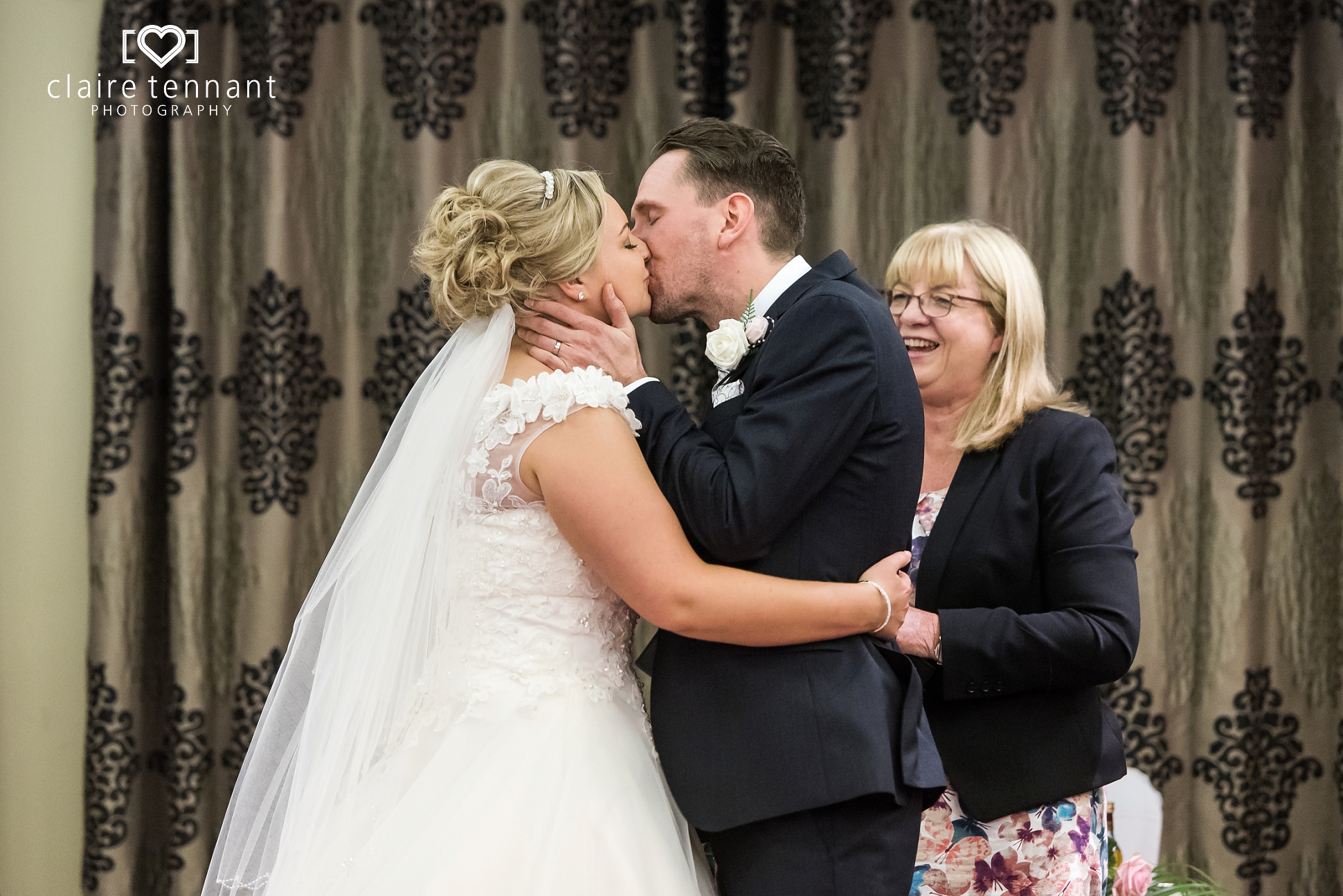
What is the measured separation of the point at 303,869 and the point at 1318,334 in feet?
11.0

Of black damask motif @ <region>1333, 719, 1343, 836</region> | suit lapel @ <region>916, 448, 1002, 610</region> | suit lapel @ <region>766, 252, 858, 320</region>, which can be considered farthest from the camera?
black damask motif @ <region>1333, 719, 1343, 836</region>

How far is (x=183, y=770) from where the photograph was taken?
11.2ft

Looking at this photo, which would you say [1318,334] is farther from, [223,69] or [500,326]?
[223,69]

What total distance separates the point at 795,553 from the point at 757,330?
1.25 feet

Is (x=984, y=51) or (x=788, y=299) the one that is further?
(x=984, y=51)

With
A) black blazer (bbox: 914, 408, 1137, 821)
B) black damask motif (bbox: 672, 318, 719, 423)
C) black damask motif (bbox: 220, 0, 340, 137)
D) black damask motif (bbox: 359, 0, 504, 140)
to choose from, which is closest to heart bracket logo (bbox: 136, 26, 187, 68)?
black damask motif (bbox: 220, 0, 340, 137)

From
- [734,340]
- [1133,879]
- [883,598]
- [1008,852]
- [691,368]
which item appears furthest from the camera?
[691,368]

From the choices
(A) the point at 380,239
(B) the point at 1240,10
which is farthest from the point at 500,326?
(B) the point at 1240,10

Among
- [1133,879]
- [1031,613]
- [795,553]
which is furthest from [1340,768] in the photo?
[795,553]

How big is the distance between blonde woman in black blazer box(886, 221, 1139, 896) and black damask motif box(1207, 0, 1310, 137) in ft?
6.16

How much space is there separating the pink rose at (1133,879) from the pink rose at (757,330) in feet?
4.69

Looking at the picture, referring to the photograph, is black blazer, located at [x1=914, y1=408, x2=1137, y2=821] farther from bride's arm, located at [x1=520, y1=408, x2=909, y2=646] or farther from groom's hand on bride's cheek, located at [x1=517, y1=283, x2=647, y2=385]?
groom's hand on bride's cheek, located at [x1=517, y1=283, x2=647, y2=385]

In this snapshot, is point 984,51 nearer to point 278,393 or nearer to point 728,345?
point 728,345

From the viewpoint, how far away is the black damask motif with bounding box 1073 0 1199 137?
3.45 metres
